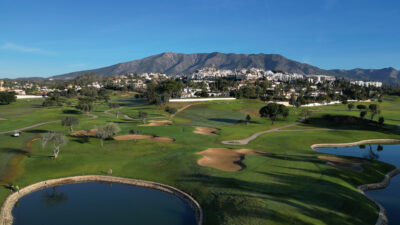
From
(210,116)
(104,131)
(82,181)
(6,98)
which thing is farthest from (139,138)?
(6,98)

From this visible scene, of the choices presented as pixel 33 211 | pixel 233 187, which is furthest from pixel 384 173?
pixel 33 211

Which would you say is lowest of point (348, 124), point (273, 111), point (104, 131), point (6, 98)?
point (348, 124)

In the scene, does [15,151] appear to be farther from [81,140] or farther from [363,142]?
[363,142]

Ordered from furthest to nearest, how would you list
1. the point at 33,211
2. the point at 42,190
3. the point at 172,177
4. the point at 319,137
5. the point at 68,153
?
the point at 319,137, the point at 68,153, the point at 172,177, the point at 42,190, the point at 33,211

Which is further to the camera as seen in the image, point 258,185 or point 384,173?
point 384,173

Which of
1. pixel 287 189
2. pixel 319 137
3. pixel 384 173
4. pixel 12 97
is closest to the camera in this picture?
pixel 287 189

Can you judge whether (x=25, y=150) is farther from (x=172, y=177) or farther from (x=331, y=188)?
(x=331, y=188)

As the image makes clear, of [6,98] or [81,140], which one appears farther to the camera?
[6,98]

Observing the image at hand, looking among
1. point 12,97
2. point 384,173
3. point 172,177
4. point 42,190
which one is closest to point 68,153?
point 42,190
